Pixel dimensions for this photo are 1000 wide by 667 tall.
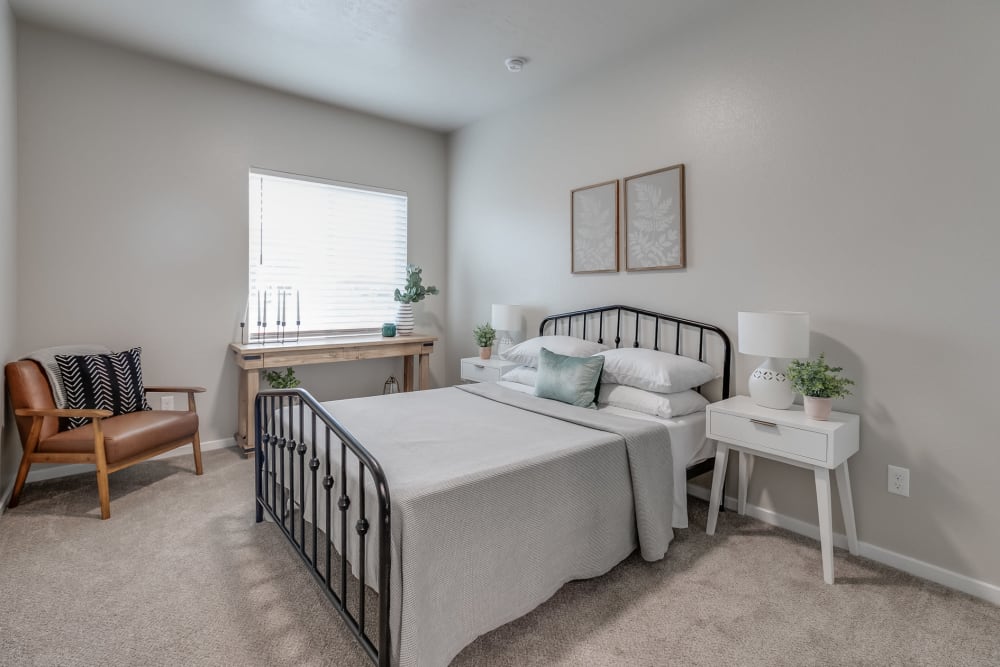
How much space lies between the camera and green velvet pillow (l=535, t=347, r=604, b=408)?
283 centimetres

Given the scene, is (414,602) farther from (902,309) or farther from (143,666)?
(902,309)

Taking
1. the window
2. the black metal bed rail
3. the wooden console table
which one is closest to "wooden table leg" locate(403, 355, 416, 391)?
the wooden console table

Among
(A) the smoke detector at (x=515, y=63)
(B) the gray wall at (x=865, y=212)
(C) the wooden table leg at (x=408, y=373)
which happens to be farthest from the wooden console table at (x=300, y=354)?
(A) the smoke detector at (x=515, y=63)

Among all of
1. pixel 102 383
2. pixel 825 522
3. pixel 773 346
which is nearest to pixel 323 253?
pixel 102 383

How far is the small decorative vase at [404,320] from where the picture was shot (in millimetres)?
4711

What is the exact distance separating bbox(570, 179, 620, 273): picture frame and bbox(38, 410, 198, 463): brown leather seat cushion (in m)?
2.89

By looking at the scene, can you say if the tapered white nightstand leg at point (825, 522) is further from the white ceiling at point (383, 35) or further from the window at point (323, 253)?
the window at point (323, 253)

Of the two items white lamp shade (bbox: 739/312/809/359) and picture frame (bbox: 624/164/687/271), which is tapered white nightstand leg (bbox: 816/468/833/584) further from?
picture frame (bbox: 624/164/687/271)

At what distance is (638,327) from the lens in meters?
3.33

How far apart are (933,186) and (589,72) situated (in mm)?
2294

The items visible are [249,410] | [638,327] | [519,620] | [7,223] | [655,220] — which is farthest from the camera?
[249,410]

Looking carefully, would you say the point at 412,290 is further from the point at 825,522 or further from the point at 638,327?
the point at 825,522

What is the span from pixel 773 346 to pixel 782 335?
63 mm

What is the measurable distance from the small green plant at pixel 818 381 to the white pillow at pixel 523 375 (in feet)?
5.13
